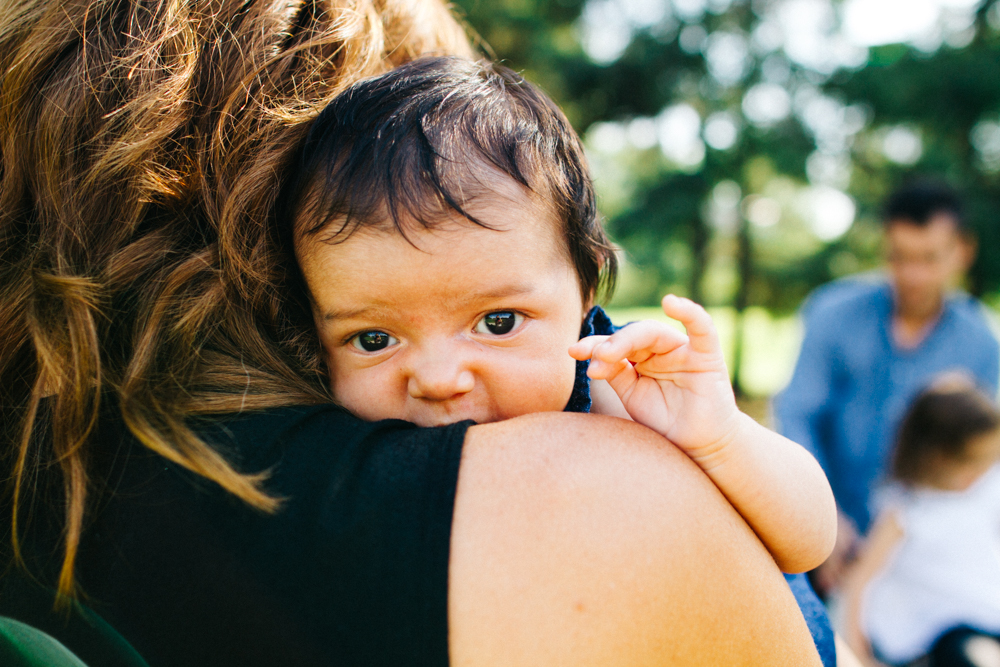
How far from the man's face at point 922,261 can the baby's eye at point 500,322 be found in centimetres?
403

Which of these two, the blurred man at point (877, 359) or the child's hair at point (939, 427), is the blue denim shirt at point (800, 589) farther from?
the blurred man at point (877, 359)

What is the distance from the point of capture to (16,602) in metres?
0.98

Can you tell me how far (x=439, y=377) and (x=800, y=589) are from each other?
2.68 feet

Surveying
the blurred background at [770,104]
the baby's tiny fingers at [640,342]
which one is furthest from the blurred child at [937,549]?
the blurred background at [770,104]

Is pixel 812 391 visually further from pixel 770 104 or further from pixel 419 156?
pixel 770 104

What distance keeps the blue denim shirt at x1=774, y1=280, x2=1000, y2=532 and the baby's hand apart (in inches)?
139

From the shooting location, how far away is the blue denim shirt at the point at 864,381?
14.4ft

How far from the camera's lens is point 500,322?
134 centimetres

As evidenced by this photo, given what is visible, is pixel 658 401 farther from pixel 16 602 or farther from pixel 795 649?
pixel 16 602

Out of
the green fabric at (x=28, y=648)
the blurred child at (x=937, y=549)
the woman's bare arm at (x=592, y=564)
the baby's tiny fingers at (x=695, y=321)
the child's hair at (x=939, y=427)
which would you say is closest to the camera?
the woman's bare arm at (x=592, y=564)

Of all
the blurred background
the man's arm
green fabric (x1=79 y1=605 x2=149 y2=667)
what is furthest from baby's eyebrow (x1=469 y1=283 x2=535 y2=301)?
the blurred background

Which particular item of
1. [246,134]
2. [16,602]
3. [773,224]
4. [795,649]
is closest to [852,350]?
[795,649]

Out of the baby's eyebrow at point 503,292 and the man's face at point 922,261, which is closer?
the baby's eyebrow at point 503,292

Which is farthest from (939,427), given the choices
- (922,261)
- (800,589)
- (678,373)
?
(678,373)
